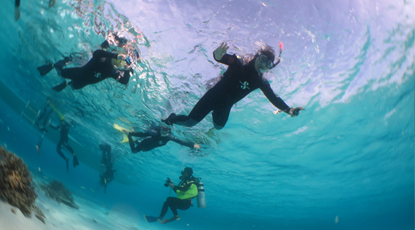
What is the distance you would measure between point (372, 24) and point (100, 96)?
1627 centimetres

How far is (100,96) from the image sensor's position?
13.3m

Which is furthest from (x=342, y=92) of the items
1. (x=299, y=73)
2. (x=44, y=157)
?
(x=44, y=157)

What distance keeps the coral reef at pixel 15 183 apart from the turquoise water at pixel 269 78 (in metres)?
6.07

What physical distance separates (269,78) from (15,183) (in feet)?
30.2

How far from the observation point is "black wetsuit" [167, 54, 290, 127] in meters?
4.87

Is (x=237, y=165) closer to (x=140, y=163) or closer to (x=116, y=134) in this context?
(x=116, y=134)

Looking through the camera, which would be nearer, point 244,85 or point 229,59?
point 229,59

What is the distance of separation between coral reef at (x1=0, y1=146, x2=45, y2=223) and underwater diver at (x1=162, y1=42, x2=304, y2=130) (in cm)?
396

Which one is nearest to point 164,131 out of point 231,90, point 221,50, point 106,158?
point 231,90

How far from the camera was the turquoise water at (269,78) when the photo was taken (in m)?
6.71

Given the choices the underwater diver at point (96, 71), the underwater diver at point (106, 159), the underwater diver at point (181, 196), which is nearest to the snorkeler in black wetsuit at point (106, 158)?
the underwater diver at point (106, 159)

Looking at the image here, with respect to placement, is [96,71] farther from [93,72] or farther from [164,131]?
[164,131]

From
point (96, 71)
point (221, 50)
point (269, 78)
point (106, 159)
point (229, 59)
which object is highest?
point (269, 78)

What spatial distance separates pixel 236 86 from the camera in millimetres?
5090
